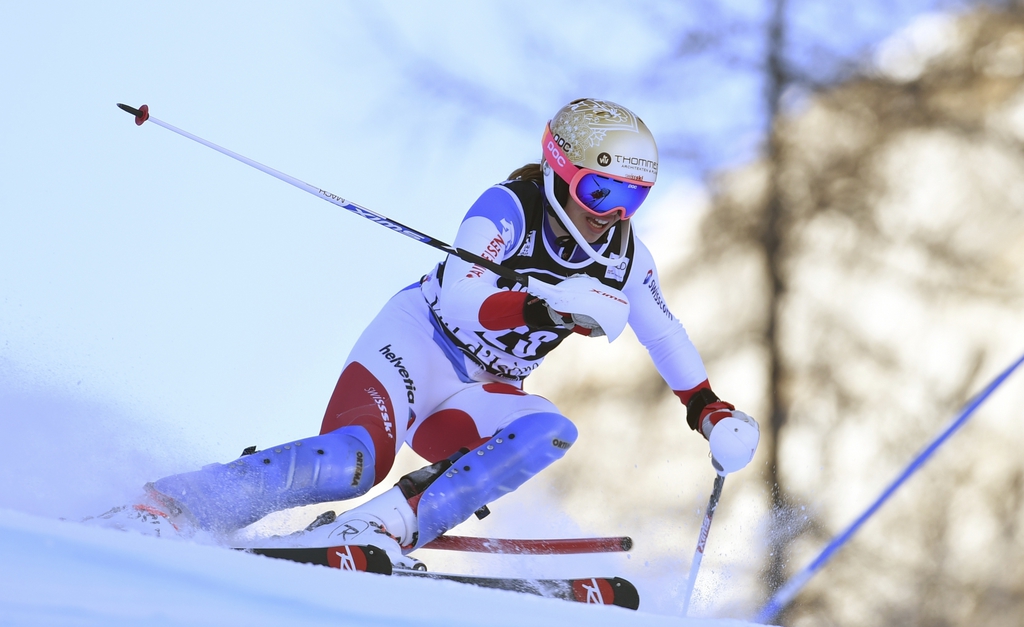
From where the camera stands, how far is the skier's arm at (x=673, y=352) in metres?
2.68

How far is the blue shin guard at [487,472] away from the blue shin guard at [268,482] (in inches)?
7.5

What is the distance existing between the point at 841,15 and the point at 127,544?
6.59 m

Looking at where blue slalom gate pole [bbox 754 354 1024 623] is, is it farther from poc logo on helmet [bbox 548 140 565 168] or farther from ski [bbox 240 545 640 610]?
poc logo on helmet [bbox 548 140 565 168]

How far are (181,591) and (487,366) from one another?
5.68 ft

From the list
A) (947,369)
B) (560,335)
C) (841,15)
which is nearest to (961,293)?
(947,369)

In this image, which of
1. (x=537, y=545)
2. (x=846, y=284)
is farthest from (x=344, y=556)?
(x=846, y=284)

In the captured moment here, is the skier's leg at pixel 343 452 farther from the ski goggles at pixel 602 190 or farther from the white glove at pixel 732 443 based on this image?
the white glove at pixel 732 443

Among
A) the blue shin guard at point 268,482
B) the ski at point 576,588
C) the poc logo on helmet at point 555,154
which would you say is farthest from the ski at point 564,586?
the poc logo on helmet at point 555,154

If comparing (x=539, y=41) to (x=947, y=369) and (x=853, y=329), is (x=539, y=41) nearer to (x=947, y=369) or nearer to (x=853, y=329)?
(x=853, y=329)

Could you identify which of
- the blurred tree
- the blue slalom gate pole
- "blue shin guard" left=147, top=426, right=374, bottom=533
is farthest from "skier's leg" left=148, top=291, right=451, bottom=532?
the blurred tree

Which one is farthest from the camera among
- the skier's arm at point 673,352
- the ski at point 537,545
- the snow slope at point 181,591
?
the skier's arm at point 673,352

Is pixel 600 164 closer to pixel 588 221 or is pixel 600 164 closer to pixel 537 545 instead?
pixel 588 221

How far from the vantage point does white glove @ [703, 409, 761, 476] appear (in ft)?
8.30

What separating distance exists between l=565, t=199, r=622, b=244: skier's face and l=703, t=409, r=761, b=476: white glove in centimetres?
63
